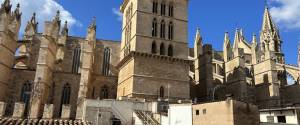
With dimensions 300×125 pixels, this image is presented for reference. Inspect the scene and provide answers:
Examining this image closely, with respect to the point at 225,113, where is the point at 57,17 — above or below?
above

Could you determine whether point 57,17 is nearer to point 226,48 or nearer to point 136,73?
point 136,73

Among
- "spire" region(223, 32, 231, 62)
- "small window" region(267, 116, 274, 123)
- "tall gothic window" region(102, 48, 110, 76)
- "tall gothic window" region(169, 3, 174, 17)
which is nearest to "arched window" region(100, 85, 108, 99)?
"tall gothic window" region(102, 48, 110, 76)

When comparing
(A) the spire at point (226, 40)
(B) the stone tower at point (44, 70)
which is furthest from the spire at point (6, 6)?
(A) the spire at point (226, 40)

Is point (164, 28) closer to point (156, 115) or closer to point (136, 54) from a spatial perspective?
point (136, 54)

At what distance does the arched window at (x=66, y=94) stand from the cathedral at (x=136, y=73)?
3.4 inches

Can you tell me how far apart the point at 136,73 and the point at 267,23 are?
3989 centimetres

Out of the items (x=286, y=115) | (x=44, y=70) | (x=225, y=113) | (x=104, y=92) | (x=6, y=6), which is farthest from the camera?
(x=104, y=92)

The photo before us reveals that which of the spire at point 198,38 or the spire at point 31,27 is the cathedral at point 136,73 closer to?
the spire at point 198,38

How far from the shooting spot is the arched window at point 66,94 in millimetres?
36906

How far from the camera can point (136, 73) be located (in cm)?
3139

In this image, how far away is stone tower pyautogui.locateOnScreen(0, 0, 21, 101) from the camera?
33.2 meters

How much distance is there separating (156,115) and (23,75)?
61.6 feet

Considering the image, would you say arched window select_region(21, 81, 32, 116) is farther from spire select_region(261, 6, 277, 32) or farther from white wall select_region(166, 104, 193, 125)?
spire select_region(261, 6, 277, 32)

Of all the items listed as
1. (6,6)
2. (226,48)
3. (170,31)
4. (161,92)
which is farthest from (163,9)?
(6,6)
